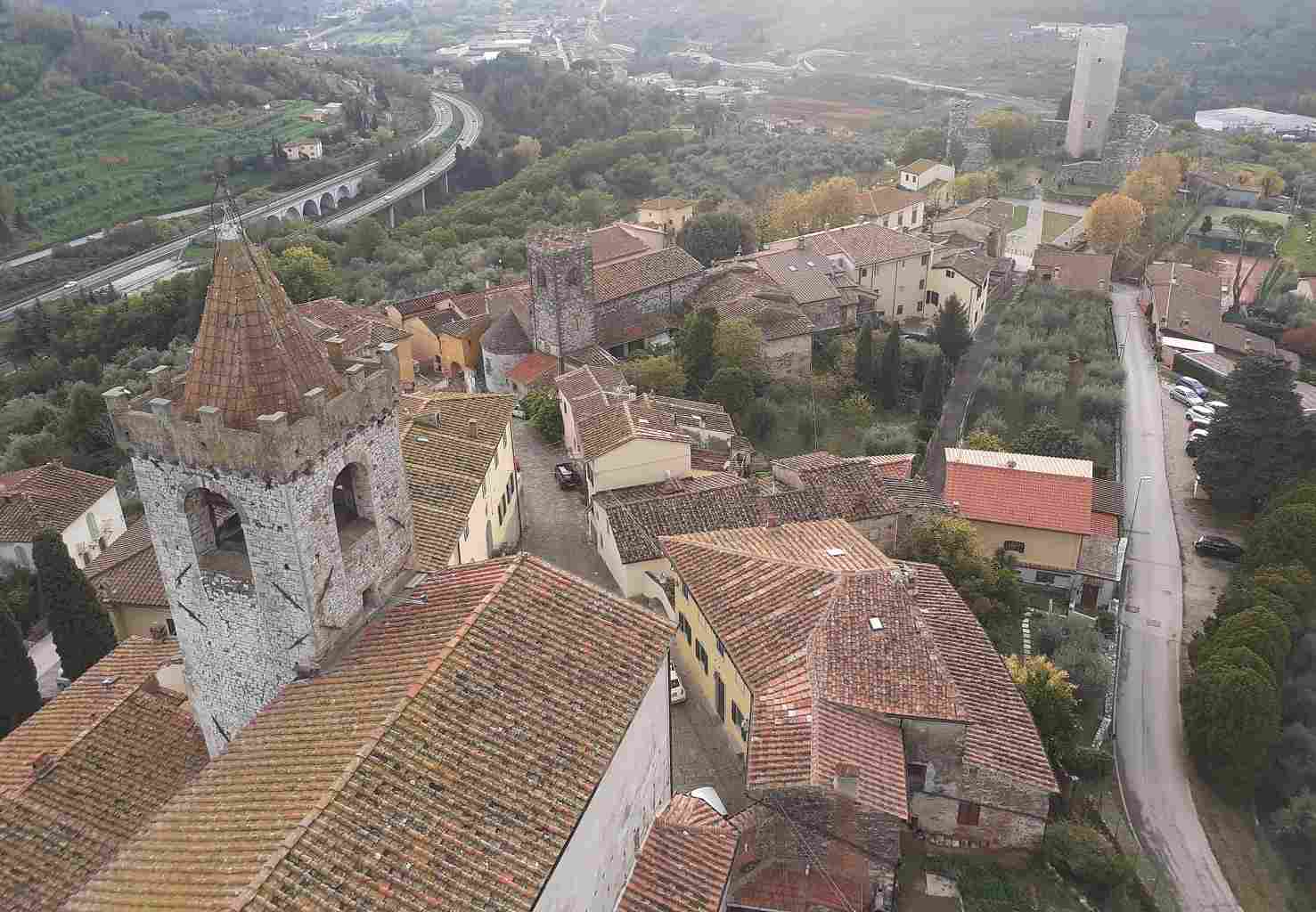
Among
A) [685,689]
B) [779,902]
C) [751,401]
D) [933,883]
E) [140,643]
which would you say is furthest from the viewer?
[751,401]

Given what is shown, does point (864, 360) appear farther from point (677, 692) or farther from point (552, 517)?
point (677, 692)

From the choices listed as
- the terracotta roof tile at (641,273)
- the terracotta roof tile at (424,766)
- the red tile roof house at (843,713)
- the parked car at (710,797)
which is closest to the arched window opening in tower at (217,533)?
the terracotta roof tile at (424,766)

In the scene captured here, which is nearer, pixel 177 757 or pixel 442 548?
pixel 177 757

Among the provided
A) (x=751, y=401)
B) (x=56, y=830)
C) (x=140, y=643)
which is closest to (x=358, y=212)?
(x=751, y=401)

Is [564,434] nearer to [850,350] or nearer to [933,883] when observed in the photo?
[850,350]

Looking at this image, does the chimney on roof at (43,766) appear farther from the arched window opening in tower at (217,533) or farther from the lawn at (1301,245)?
the lawn at (1301,245)

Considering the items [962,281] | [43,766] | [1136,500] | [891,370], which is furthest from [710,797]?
[962,281]
